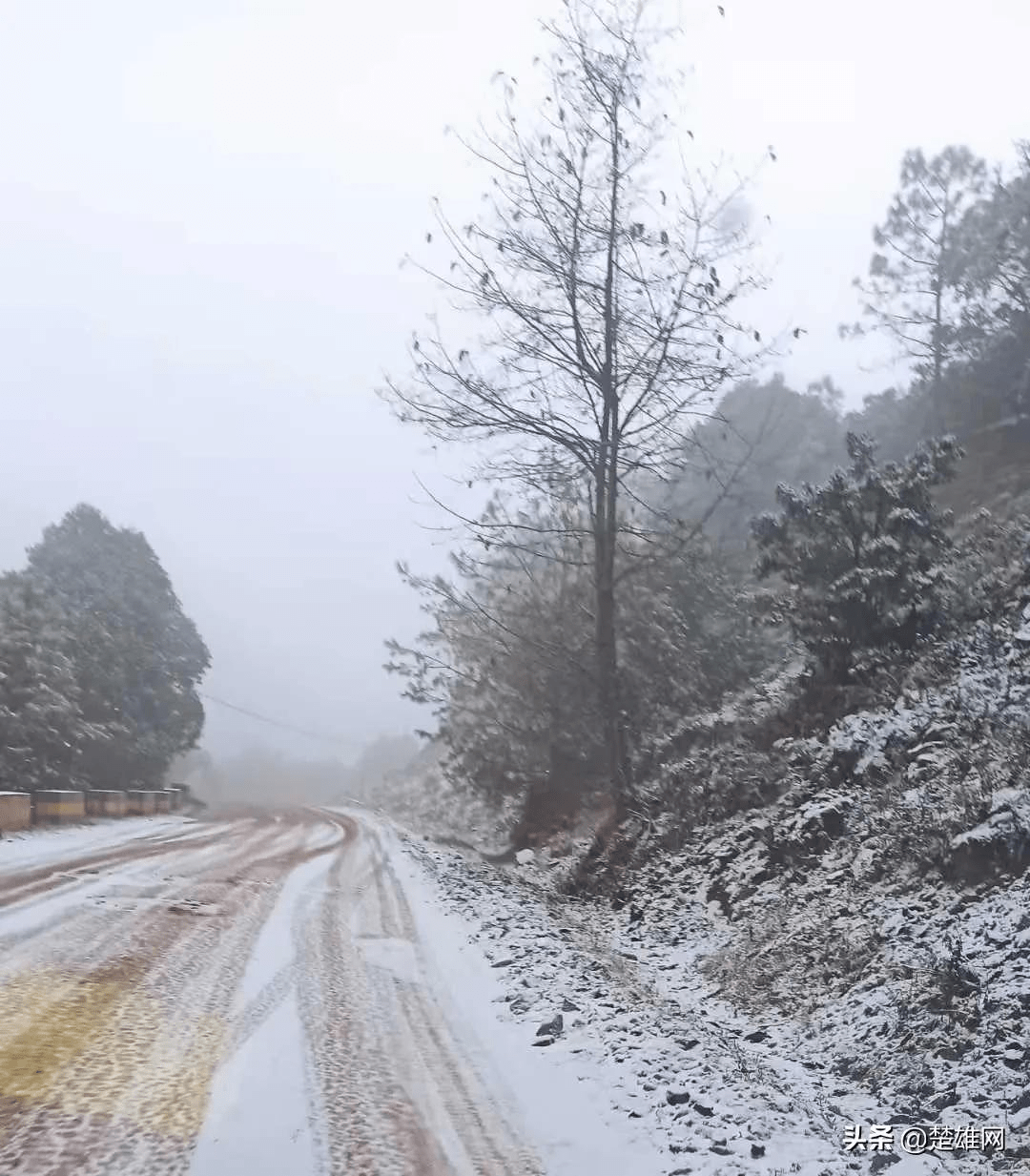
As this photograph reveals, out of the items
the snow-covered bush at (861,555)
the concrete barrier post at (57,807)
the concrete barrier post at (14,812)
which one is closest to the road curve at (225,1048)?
the snow-covered bush at (861,555)

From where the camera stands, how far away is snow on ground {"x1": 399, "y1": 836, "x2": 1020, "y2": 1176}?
4.52 m

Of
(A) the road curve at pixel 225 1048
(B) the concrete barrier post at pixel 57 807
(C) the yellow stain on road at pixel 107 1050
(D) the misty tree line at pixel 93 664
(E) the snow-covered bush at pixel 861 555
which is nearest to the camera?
(A) the road curve at pixel 225 1048

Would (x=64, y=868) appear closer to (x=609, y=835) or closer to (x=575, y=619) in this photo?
(x=609, y=835)

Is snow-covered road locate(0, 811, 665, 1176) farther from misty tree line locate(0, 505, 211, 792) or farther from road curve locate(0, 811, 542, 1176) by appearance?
misty tree line locate(0, 505, 211, 792)

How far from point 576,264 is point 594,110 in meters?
2.26

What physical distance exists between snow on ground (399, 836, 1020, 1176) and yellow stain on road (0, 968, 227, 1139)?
1.78 metres

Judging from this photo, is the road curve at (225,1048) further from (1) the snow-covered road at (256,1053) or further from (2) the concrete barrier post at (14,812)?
(2) the concrete barrier post at (14,812)

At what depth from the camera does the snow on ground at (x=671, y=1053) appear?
178 inches

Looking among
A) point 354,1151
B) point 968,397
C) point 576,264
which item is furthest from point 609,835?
point 968,397

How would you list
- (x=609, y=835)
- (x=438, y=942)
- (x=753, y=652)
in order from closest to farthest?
(x=438, y=942)
(x=609, y=835)
(x=753, y=652)

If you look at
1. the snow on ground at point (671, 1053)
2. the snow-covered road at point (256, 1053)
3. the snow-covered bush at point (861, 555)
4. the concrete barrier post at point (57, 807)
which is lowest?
the snow on ground at point (671, 1053)

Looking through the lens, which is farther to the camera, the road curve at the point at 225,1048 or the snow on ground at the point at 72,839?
the snow on ground at the point at 72,839

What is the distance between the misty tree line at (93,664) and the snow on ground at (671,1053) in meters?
20.3

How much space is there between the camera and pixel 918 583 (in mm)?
12492
